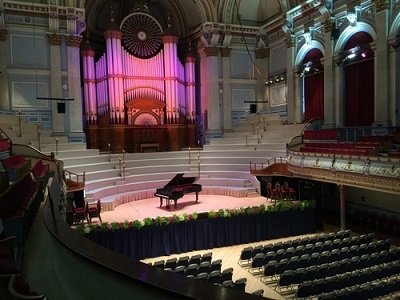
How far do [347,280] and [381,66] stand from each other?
354 inches

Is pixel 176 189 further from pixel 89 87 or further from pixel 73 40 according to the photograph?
pixel 73 40

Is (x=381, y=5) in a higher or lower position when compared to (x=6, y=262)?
higher

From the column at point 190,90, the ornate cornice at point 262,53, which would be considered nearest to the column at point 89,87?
the column at point 190,90

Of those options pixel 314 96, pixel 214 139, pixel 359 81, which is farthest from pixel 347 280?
pixel 214 139

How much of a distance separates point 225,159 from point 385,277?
32.4 ft

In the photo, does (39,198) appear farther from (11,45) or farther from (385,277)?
(11,45)

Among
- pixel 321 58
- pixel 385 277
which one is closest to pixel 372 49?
pixel 321 58

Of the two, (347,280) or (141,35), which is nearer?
(347,280)

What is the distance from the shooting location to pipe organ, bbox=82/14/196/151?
17.8 metres

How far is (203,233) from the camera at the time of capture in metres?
10.6

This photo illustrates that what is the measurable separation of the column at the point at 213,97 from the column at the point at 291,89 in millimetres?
3932

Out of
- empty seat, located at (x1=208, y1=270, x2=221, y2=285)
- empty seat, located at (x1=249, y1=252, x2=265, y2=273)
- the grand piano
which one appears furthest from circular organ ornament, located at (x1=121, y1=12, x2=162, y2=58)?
empty seat, located at (x1=208, y1=270, x2=221, y2=285)

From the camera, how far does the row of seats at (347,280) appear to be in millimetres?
6879

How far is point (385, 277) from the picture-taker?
7805 mm
